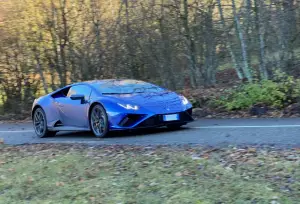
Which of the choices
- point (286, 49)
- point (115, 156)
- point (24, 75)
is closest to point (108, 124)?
point (115, 156)

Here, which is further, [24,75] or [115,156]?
[24,75]

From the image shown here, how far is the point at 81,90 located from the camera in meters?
11.5

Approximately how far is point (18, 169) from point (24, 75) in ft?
39.6

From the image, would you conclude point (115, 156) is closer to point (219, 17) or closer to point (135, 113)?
point (135, 113)

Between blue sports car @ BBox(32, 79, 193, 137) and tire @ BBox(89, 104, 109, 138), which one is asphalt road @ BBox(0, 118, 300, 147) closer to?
tire @ BBox(89, 104, 109, 138)

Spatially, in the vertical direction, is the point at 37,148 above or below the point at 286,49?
below

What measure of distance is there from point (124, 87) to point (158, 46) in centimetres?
609

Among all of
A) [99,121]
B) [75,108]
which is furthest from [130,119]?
[75,108]

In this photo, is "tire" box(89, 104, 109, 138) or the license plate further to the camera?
"tire" box(89, 104, 109, 138)

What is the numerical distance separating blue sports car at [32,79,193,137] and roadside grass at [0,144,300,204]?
5.89ft

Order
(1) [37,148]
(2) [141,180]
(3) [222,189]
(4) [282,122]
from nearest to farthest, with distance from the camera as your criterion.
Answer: (3) [222,189]
(2) [141,180]
(1) [37,148]
(4) [282,122]

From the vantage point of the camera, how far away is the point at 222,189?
587cm

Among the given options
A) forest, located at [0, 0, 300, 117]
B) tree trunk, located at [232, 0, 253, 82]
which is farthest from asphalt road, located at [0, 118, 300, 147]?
tree trunk, located at [232, 0, 253, 82]

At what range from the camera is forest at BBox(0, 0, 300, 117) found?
49.3 feet
